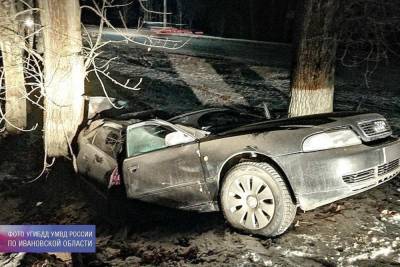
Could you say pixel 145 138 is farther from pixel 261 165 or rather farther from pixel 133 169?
pixel 261 165

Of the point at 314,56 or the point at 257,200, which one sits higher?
the point at 314,56

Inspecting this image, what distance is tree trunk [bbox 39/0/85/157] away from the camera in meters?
6.65

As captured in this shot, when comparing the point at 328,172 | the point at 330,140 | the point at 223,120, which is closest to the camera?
the point at 328,172

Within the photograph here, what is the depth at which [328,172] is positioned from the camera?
3973 millimetres

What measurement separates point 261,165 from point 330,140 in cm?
72

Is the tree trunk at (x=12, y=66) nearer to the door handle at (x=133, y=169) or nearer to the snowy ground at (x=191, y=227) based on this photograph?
the snowy ground at (x=191, y=227)

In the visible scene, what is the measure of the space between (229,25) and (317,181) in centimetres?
2766

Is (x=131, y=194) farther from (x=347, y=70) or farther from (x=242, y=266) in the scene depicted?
(x=347, y=70)

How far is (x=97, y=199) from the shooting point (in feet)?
20.6

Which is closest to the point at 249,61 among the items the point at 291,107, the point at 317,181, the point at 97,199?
the point at 291,107

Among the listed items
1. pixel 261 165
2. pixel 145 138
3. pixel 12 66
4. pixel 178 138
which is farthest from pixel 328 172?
pixel 12 66

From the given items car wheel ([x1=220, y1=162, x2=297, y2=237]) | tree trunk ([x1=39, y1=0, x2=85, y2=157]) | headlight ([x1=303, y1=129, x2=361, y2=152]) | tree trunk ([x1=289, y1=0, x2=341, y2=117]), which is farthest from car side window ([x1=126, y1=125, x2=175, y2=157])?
tree trunk ([x1=289, y1=0, x2=341, y2=117])

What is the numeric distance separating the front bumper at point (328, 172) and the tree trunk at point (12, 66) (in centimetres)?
668

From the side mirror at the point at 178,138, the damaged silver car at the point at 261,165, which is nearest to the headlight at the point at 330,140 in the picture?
the damaged silver car at the point at 261,165
